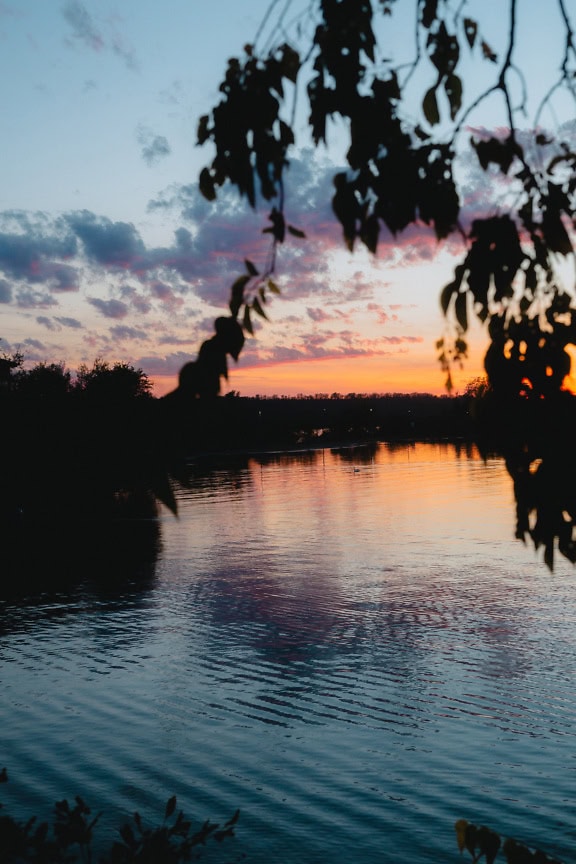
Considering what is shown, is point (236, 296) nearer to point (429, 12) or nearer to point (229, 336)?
point (229, 336)

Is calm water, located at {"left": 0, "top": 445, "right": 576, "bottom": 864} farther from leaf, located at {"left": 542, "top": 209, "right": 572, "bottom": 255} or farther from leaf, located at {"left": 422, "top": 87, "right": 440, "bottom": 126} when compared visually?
leaf, located at {"left": 422, "top": 87, "right": 440, "bottom": 126}

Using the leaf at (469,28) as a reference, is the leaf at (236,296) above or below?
below

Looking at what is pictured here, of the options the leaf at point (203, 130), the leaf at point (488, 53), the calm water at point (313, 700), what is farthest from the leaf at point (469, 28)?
the calm water at point (313, 700)

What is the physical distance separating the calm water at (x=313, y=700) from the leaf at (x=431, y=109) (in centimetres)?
1284

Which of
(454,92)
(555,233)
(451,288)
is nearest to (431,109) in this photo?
(454,92)

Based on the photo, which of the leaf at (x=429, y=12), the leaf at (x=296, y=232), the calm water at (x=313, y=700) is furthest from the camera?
the calm water at (x=313, y=700)

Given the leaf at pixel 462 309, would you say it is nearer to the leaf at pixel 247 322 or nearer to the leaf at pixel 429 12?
the leaf at pixel 247 322

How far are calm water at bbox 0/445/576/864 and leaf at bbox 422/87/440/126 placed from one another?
12.8 metres

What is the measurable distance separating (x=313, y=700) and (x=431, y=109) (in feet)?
63.9

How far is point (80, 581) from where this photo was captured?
4316 cm

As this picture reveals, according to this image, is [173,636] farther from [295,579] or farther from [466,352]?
[466,352]

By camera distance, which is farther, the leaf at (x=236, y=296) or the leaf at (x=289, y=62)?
the leaf at (x=289, y=62)

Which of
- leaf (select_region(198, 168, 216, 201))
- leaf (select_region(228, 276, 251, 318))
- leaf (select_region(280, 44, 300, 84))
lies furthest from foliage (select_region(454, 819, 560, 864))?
leaf (select_region(280, 44, 300, 84))

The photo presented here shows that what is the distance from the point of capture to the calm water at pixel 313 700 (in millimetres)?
15789
